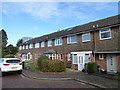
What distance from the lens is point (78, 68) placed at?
14812 millimetres

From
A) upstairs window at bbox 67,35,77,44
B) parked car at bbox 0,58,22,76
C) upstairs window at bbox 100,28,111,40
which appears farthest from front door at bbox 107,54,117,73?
parked car at bbox 0,58,22,76

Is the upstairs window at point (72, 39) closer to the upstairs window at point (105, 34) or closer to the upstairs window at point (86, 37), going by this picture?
the upstairs window at point (86, 37)

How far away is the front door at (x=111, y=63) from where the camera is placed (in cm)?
1174

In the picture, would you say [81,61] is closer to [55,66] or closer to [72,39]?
[72,39]

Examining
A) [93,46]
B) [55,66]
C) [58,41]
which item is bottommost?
[55,66]

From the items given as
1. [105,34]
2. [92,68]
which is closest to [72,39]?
[105,34]

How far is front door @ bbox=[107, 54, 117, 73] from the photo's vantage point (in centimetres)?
1174

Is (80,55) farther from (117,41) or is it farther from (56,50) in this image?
(56,50)

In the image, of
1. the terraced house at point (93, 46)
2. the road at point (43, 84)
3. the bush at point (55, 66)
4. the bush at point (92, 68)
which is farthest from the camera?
the bush at point (55, 66)

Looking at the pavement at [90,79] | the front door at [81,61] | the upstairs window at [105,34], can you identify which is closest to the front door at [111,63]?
the upstairs window at [105,34]

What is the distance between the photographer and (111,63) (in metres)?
12.0

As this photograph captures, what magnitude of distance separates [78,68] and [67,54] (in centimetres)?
332

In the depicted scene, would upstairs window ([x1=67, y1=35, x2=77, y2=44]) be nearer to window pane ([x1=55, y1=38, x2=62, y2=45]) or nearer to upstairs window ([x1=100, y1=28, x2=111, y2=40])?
window pane ([x1=55, y1=38, x2=62, y2=45])

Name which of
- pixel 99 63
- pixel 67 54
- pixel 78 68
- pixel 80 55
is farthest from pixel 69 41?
pixel 99 63
